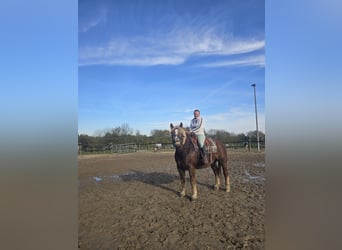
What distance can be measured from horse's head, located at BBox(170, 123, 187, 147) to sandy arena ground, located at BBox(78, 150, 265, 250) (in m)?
0.17

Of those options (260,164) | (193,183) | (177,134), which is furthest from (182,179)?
(260,164)

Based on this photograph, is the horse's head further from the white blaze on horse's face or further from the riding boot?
the riding boot

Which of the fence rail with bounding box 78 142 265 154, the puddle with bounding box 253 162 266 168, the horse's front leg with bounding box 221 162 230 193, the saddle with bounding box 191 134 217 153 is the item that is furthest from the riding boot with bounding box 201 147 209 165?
the puddle with bounding box 253 162 266 168

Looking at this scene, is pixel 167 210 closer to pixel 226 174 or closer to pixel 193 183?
pixel 193 183

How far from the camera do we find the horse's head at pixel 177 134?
1.69 metres

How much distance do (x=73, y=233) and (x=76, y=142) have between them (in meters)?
0.62

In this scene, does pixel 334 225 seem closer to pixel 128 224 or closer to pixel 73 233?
pixel 128 224

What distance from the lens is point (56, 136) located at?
1.40 m

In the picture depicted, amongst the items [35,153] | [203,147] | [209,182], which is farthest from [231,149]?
[35,153]

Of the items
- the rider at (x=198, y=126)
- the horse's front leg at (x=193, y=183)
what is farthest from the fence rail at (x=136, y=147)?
the horse's front leg at (x=193, y=183)

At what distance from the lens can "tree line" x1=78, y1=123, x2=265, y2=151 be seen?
A: 5.00 ft

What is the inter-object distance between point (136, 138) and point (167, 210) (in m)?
0.60

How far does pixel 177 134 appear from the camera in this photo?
170cm

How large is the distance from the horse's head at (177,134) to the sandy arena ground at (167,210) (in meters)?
0.17
